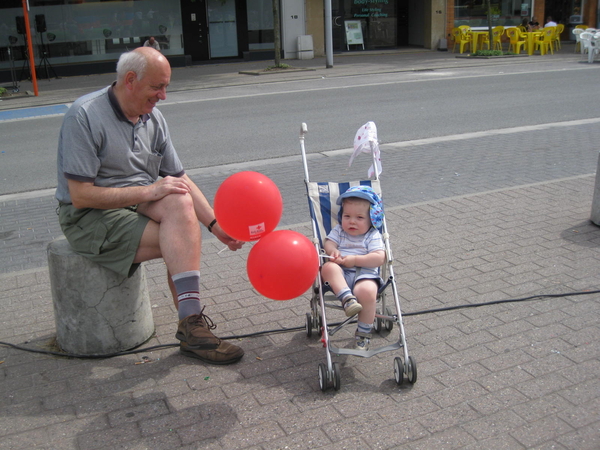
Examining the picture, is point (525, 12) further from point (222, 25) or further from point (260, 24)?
point (222, 25)

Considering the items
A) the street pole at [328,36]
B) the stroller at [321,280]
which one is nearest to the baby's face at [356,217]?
the stroller at [321,280]

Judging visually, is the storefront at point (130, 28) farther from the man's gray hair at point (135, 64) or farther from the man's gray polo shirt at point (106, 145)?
the man's gray hair at point (135, 64)

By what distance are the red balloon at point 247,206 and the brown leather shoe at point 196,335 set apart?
0.62 meters

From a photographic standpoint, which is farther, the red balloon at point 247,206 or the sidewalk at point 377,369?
the red balloon at point 247,206

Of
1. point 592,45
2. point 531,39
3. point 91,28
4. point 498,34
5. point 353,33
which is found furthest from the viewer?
point 353,33

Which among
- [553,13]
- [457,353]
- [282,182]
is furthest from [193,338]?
[553,13]

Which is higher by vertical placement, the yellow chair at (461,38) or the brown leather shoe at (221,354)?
the yellow chair at (461,38)

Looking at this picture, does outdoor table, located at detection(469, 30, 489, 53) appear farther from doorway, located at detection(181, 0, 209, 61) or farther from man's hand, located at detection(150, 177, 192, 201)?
man's hand, located at detection(150, 177, 192, 201)

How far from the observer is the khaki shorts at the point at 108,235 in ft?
12.0

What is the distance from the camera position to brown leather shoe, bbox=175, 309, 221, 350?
372 centimetres

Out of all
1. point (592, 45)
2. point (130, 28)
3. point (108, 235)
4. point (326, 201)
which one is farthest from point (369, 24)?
point (108, 235)

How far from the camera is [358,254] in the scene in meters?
3.87

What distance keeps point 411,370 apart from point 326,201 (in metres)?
1.26

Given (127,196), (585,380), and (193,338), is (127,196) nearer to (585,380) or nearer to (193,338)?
(193,338)
